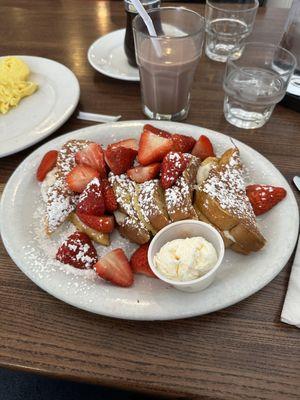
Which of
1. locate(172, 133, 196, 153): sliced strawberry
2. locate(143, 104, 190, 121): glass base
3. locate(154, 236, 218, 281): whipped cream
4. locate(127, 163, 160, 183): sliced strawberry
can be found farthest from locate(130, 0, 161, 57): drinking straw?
locate(154, 236, 218, 281): whipped cream

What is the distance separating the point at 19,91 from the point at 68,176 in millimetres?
570

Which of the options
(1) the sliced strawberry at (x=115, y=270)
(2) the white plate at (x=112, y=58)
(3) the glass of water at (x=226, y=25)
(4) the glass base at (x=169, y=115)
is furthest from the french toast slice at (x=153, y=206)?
(3) the glass of water at (x=226, y=25)

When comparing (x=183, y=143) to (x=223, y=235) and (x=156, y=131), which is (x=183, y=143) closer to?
(x=156, y=131)

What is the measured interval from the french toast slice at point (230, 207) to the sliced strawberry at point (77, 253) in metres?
0.28

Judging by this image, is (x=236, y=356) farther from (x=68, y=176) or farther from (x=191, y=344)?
(x=68, y=176)

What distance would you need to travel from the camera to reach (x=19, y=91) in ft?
4.43

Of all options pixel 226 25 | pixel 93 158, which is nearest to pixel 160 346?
pixel 93 158

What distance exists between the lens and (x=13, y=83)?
1363 millimetres

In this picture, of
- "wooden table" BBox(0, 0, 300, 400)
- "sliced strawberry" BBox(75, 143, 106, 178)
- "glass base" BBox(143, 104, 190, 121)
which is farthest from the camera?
"glass base" BBox(143, 104, 190, 121)

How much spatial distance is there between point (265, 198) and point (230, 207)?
126 millimetres

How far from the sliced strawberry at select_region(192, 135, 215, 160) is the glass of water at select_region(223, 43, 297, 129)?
27 cm

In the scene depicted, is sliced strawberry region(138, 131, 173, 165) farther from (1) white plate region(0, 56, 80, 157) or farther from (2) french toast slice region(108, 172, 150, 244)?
(1) white plate region(0, 56, 80, 157)

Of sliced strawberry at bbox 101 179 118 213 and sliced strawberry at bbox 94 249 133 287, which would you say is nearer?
sliced strawberry at bbox 94 249 133 287

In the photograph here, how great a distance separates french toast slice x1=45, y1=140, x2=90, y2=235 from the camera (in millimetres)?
912
